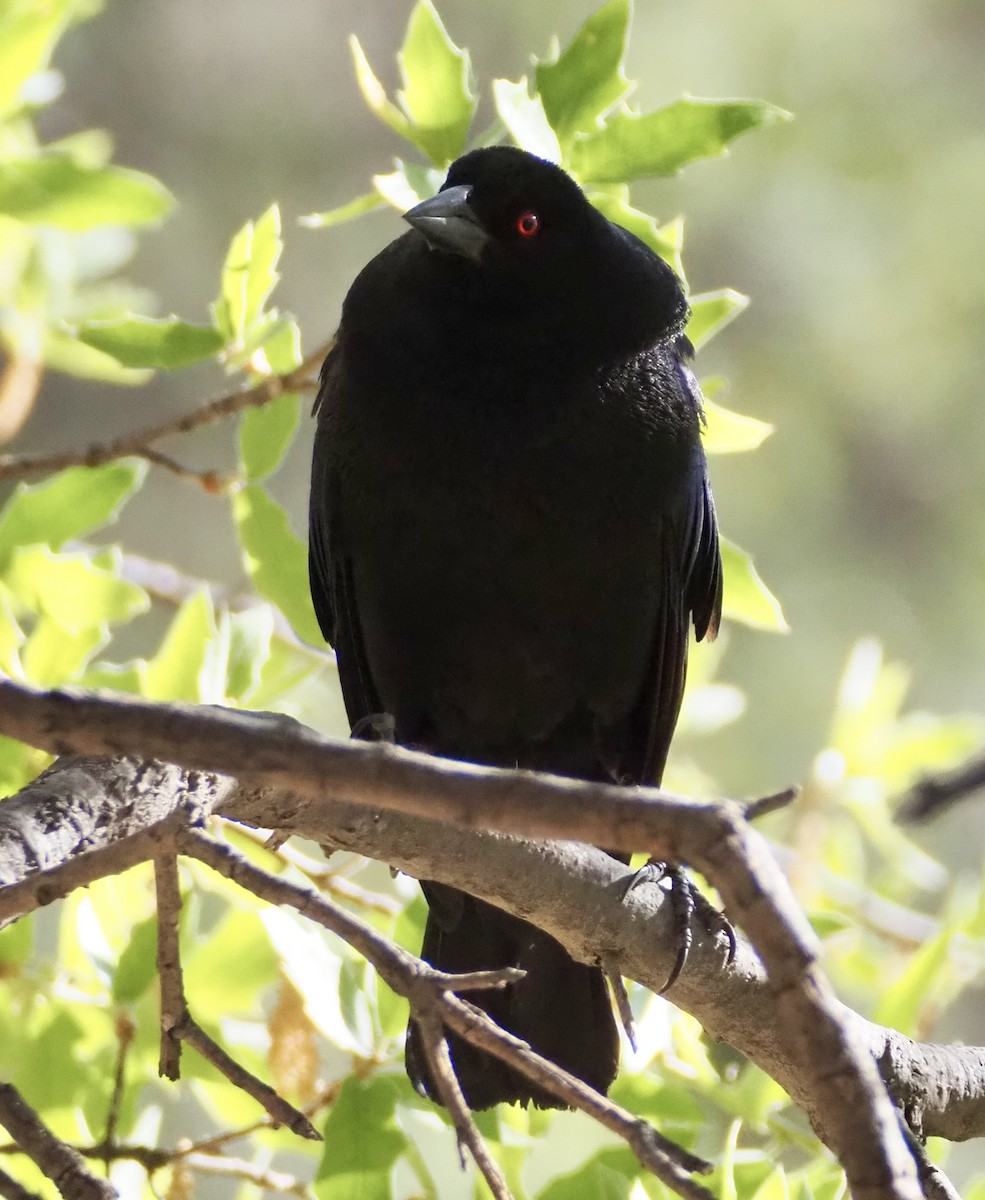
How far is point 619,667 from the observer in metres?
2.56

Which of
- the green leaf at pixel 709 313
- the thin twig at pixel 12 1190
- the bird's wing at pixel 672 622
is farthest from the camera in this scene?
the bird's wing at pixel 672 622

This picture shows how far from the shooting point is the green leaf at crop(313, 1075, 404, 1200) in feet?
6.20

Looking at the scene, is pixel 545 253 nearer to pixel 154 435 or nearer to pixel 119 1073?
pixel 154 435

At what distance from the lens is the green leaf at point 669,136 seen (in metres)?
2.24

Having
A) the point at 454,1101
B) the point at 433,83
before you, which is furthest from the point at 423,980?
the point at 433,83

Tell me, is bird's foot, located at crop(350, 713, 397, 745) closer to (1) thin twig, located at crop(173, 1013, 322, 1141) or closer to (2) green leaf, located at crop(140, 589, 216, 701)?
(2) green leaf, located at crop(140, 589, 216, 701)

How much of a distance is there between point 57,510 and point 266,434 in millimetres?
357

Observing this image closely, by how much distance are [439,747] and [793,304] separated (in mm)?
4308

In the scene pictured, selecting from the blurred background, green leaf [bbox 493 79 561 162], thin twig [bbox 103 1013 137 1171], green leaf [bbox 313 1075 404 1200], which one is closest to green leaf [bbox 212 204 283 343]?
green leaf [bbox 493 79 561 162]

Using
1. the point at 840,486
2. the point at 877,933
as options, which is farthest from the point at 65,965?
the point at 840,486

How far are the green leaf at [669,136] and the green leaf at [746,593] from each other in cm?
61

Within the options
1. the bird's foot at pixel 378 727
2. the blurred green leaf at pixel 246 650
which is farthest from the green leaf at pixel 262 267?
the bird's foot at pixel 378 727

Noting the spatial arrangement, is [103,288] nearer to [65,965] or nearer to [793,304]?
[65,965]

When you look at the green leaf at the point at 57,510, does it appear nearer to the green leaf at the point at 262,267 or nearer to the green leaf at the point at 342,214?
the green leaf at the point at 262,267
